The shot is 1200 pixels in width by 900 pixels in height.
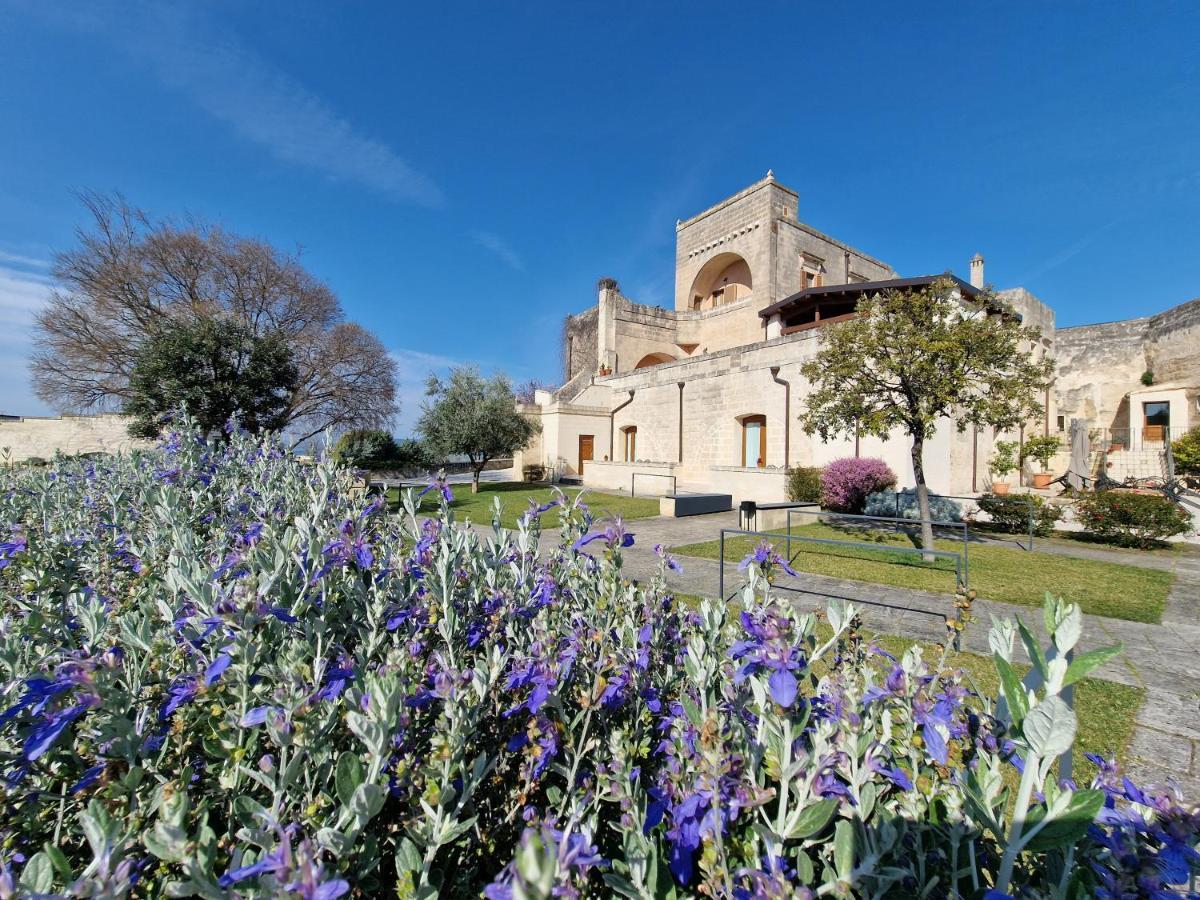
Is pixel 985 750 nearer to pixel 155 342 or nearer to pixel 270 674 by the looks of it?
pixel 270 674

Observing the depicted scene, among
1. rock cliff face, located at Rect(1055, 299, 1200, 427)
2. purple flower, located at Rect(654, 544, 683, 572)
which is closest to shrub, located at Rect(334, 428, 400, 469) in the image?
purple flower, located at Rect(654, 544, 683, 572)

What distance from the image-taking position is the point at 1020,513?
1016 cm

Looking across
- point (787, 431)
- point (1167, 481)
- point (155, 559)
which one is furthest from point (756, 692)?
point (1167, 481)

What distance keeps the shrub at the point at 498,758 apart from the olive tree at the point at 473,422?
17.1m

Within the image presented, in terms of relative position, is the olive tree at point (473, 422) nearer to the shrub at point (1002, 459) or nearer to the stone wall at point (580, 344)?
the stone wall at point (580, 344)

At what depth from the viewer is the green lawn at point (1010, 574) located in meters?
5.57

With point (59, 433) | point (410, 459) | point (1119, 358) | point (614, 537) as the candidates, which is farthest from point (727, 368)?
point (59, 433)

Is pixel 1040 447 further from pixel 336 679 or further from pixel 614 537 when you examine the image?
pixel 336 679

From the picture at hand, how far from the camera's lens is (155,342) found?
13.4 metres

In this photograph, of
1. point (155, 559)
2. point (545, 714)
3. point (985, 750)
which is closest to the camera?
point (985, 750)

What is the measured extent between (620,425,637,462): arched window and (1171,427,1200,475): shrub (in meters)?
18.5

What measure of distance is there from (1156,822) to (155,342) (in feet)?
61.9

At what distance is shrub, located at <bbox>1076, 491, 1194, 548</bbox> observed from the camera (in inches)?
340

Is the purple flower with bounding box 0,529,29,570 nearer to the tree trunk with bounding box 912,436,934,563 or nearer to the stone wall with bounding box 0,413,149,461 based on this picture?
the tree trunk with bounding box 912,436,934,563
